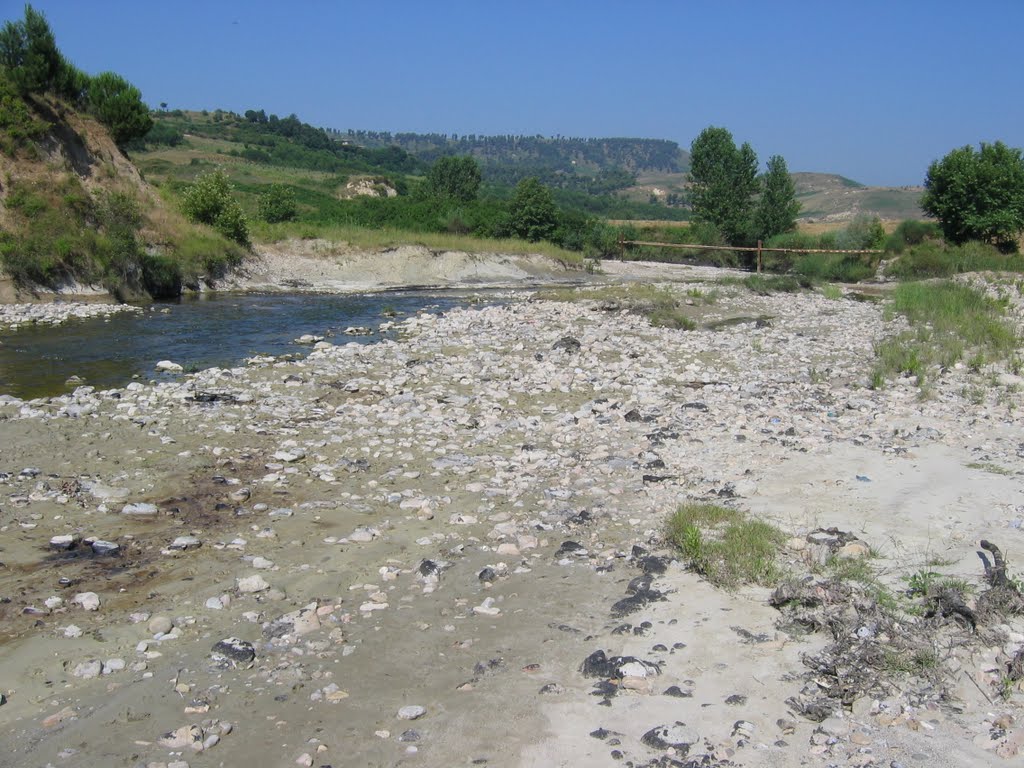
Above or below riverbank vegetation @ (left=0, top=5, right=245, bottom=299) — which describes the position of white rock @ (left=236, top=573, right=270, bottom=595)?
below

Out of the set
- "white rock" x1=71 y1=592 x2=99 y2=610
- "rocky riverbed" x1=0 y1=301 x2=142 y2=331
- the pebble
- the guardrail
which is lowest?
the pebble

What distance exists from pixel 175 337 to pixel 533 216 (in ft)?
90.4

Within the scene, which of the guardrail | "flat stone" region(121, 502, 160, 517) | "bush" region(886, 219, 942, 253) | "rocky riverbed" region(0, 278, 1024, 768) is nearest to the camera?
"rocky riverbed" region(0, 278, 1024, 768)

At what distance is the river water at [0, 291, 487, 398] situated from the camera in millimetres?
13508

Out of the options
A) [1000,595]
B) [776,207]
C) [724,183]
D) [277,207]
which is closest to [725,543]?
[1000,595]

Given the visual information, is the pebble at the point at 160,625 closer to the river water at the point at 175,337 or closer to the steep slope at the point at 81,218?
the river water at the point at 175,337

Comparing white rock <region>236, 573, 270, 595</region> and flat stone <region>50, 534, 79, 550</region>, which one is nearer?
white rock <region>236, 573, 270, 595</region>

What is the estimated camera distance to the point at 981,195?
1404 inches

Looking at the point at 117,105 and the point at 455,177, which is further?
the point at 455,177

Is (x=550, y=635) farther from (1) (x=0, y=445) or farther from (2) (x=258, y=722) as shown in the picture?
(1) (x=0, y=445)

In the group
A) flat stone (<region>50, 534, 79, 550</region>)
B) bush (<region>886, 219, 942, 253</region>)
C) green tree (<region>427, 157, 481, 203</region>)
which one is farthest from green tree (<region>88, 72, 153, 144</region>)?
green tree (<region>427, 157, 481, 203</region>)

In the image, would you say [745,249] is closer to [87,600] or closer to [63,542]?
[63,542]

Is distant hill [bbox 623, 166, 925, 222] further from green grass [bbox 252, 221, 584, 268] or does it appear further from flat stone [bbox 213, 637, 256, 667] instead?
flat stone [bbox 213, 637, 256, 667]

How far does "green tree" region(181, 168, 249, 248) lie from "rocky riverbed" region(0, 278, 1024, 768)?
20.3m
